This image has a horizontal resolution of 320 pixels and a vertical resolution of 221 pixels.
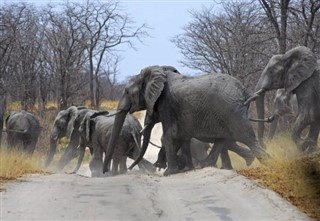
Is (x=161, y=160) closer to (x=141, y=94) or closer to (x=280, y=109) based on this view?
(x=141, y=94)

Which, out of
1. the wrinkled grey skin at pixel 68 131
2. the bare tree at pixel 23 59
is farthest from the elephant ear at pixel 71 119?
the bare tree at pixel 23 59

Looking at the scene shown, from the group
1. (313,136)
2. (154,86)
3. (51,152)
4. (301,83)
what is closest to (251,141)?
(313,136)

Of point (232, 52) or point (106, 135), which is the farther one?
point (232, 52)

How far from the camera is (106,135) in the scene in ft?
59.9

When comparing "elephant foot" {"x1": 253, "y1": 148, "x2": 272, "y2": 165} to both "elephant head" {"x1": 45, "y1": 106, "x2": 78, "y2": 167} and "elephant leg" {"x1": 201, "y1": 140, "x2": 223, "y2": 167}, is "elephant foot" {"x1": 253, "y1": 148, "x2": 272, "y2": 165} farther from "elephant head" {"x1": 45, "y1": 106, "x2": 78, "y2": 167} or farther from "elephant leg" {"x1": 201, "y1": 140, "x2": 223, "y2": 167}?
"elephant head" {"x1": 45, "y1": 106, "x2": 78, "y2": 167}

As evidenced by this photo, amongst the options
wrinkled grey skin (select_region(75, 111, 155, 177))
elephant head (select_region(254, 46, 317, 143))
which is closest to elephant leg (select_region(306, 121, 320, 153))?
elephant head (select_region(254, 46, 317, 143))

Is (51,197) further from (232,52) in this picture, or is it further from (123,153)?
(232,52)

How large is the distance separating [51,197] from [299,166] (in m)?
4.12

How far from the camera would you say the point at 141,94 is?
16125 mm

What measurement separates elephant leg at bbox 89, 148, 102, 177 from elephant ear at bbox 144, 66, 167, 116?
10.3ft

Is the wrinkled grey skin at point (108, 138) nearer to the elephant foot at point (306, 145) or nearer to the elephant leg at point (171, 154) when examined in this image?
the elephant leg at point (171, 154)

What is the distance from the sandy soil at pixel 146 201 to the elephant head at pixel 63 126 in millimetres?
9988

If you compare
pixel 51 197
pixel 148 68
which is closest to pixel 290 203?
pixel 51 197

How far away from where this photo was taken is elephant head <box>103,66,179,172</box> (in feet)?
50.7
